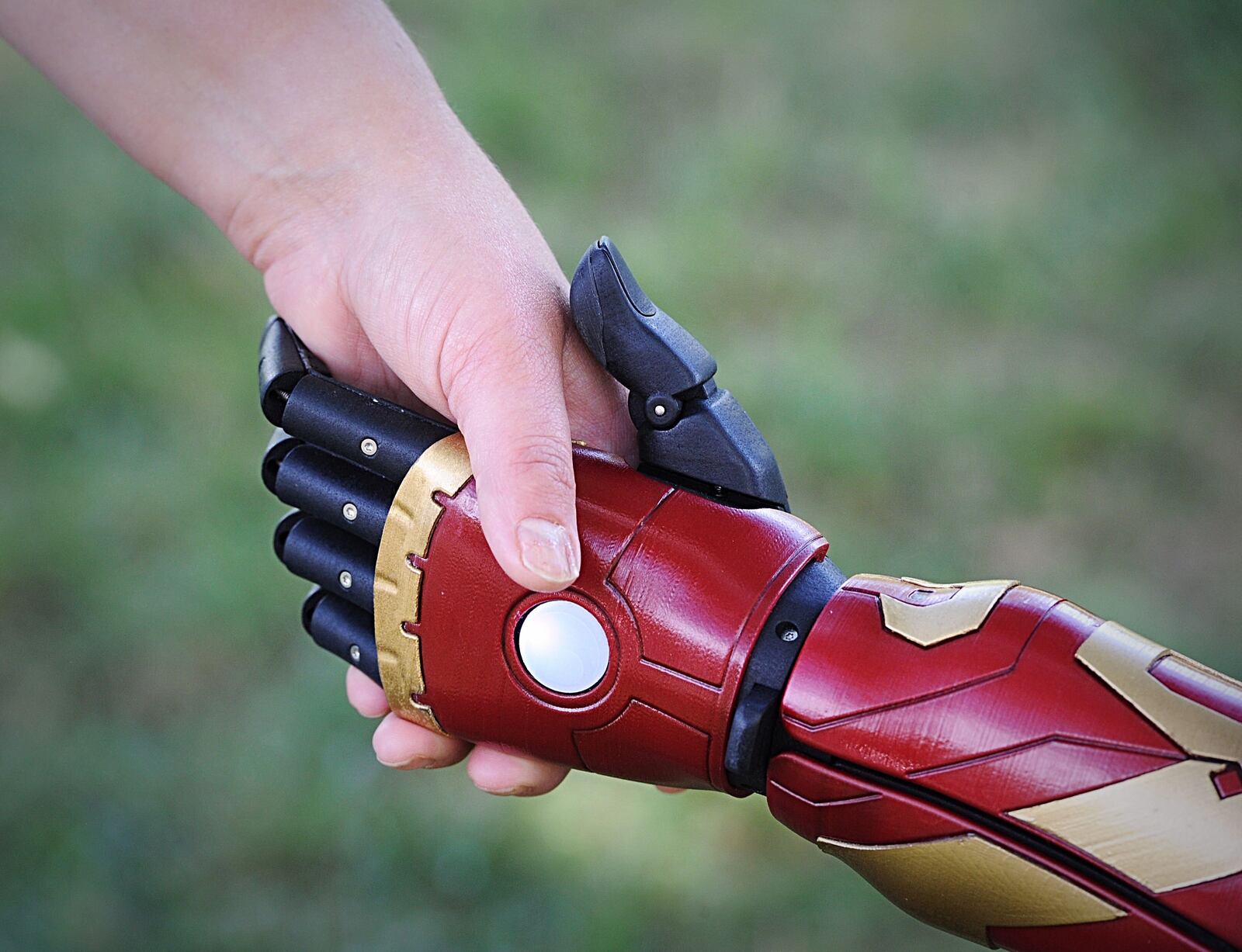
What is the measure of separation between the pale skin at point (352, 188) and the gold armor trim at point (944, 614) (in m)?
0.30

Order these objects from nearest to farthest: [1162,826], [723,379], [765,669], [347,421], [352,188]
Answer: [1162,826] < [765,669] < [347,421] < [352,188] < [723,379]

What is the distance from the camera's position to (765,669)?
31.1 inches

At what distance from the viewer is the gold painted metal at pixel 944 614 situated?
75 centimetres

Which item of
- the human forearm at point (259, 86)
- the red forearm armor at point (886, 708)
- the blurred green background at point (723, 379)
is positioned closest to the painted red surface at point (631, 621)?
the red forearm armor at point (886, 708)

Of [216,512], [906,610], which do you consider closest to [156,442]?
[216,512]

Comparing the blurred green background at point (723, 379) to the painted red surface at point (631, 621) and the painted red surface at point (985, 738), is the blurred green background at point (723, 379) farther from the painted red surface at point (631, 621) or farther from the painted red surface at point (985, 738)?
the painted red surface at point (985, 738)

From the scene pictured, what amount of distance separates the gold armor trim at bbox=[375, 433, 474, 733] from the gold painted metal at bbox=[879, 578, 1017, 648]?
0.30 m

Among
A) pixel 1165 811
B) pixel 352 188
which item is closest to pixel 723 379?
pixel 352 188

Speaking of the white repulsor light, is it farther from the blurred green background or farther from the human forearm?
the blurred green background

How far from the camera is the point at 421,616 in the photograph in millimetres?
870

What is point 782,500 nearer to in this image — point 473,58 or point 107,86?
point 107,86

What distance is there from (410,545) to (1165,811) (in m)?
0.50

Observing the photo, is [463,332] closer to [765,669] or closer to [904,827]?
[765,669]

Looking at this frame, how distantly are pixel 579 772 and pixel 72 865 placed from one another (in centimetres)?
64
